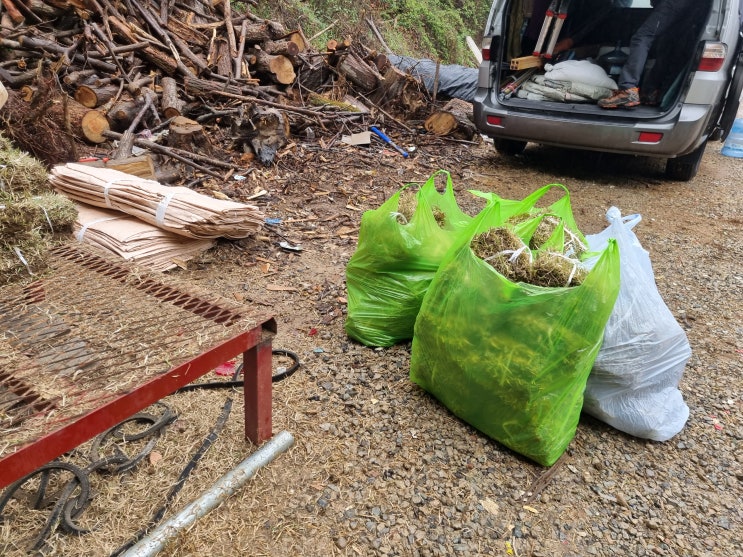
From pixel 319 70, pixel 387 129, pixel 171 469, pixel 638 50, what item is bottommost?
pixel 171 469

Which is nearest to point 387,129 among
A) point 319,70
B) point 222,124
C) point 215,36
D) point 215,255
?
point 319,70

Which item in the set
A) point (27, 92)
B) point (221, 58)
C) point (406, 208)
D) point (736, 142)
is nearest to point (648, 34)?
point (736, 142)

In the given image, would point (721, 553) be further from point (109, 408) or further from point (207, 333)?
point (109, 408)

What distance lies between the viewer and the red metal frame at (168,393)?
1191 millimetres

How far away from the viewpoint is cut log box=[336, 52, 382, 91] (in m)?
7.18

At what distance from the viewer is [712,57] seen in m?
4.34

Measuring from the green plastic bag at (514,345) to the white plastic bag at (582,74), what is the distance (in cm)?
392

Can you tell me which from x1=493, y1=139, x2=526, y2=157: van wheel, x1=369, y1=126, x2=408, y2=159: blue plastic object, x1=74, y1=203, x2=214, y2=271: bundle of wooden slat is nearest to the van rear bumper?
x1=493, y1=139, x2=526, y2=157: van wheel

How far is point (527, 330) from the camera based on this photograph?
6.07 feet

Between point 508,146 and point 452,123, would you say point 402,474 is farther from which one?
point 452,123

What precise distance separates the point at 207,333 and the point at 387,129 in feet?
18.4

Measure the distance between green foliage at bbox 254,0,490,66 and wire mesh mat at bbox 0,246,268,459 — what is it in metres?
8.04

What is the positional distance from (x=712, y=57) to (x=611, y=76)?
133 cm

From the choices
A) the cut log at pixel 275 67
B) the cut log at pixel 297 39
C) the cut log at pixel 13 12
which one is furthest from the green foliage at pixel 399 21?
the cut log at pixel 13 12
